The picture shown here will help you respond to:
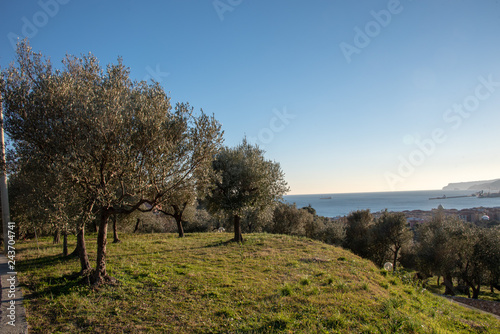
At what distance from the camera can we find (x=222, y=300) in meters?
9.05

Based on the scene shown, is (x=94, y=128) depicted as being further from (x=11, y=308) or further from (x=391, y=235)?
(x=391, y=235)

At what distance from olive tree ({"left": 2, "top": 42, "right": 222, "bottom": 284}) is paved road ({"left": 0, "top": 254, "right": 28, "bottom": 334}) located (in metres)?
2.54

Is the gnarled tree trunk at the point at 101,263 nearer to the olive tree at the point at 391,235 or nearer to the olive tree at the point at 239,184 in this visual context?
the olive tree at the point at 239,184

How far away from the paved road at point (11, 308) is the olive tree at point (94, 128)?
2.54 metres

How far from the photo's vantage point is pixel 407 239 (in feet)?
127

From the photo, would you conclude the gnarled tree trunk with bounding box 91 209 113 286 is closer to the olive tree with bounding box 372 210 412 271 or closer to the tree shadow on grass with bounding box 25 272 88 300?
the tree shadow on grass with bounding box 25 272 88 300

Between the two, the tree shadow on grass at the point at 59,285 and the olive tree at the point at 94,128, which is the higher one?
the olive tree at the point at 94,128

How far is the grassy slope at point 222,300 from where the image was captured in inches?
286

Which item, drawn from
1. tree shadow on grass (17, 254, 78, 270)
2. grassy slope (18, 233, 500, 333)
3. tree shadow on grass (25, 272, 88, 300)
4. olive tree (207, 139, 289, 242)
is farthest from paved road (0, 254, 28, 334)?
olive tree (207, 139, 289, 242)

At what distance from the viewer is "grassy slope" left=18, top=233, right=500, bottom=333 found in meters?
7.26

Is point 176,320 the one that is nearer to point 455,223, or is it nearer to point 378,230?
point 378,230

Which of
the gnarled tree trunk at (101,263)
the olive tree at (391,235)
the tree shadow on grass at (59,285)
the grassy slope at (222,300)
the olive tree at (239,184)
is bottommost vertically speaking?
the olive tree at (391,235)

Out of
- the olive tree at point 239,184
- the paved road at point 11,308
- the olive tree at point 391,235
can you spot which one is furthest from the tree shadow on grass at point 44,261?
the olive tree at point 391,235

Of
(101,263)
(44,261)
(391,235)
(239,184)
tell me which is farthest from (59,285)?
(391,235)
